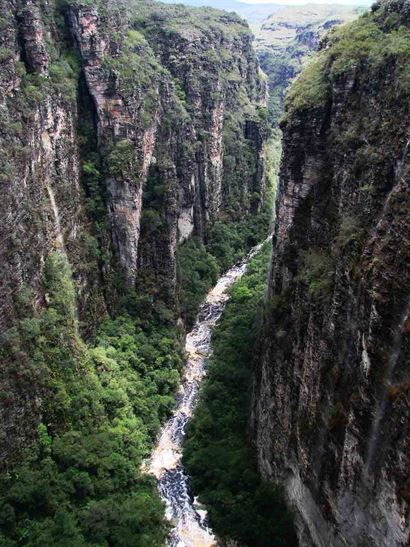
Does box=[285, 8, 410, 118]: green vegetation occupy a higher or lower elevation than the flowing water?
higher

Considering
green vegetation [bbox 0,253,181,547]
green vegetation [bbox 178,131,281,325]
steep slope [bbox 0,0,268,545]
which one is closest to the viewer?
green vegetation [bbox 0,253,181,547]

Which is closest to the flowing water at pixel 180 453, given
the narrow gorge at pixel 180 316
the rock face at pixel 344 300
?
the narrow gorge at pixel 180 316

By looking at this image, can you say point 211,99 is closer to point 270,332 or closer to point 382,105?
point 270,332

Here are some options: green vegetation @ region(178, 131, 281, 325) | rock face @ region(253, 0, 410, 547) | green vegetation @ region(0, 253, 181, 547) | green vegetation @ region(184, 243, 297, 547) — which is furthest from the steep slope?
rock face @ region(253, 0, 410, 547)

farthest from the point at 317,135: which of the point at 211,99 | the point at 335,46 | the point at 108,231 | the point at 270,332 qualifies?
the point at 211,99

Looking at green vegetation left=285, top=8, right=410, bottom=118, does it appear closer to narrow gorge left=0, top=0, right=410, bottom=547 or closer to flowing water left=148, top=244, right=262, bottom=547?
narrow gorge left=0, top=0, right=410, bottom=547

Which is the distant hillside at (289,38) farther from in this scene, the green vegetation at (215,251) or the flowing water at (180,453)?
the flowing water at (180,453)
